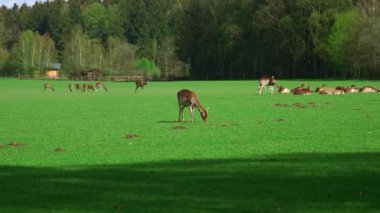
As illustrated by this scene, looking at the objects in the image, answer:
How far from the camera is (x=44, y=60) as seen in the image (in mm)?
160625

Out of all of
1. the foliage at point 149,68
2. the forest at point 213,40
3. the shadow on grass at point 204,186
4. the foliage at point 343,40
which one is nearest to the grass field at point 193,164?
the shadow on grass at point 204,186

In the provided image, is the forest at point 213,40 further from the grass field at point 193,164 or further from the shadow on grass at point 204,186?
the shadow on grass at point 204,186

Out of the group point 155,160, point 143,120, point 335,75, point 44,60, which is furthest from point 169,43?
point 155,160

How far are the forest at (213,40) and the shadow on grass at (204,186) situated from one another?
228 feet

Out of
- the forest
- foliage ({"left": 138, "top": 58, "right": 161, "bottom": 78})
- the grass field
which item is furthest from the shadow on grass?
foliage ({"left": 138, "top": 58, "right": 161, "bottom": 78})

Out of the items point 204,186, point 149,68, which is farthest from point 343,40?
point 204,186

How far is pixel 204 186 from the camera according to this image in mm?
11406

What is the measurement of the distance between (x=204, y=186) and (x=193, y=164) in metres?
2.98

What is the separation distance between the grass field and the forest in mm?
60922

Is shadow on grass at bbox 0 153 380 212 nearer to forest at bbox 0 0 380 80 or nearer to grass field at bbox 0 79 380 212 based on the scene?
grass field at bbox 0 79 380 212

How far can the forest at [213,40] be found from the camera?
90.9m

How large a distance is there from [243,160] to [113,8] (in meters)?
164

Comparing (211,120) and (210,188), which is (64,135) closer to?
(211,120)

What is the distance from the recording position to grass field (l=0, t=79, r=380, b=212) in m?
10.1
